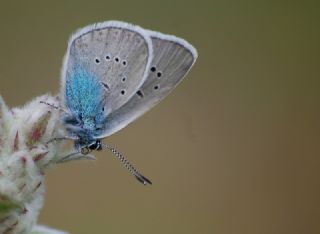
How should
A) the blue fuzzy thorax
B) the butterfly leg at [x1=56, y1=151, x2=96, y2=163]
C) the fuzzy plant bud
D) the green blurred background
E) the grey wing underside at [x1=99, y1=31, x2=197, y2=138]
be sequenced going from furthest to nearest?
1. the green blurred background
2. the grey wing underside at [x1=99, y1=31, x2=197, y2=138]
3. the blue fuzzy thorax
4. the butterfly leg at [x1=56, y1=151, x2=96, y2=163]
5. the fuzzy plant bud

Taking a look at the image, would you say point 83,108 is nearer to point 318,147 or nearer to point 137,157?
point 137,157

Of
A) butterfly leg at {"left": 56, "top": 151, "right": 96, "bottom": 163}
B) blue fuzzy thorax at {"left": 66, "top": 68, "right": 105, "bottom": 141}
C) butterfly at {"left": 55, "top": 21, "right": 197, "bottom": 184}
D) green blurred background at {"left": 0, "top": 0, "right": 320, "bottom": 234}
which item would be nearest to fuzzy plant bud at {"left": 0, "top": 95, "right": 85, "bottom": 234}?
butterfly leg at {"left": 56, "top": 151, "right": 96, "bottom": 163}

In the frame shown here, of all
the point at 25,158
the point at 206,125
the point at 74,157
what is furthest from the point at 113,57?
the point at 206,125

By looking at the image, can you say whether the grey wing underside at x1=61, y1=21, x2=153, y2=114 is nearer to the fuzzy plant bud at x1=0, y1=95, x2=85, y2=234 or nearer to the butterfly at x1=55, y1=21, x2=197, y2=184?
the butterfly at x1=55, y1=21, x2=197, y2=184

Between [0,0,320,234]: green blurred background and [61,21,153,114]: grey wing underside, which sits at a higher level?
[61,21,153,114]: grey wing underside

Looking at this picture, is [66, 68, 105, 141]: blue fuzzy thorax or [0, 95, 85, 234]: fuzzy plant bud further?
[66, 68, 105, 141]: blue fuzzy thorax

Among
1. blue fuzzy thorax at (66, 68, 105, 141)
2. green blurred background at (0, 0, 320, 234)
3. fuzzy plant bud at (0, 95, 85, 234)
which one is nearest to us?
fuzzy plant bud at (0, 95, 85, 234)

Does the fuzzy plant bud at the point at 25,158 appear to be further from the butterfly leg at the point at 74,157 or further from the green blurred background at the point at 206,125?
the green blurred background at the point at 206,125

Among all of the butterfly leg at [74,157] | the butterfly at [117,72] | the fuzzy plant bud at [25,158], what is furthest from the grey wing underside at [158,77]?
the fuzzy plant bud at [25,158]
